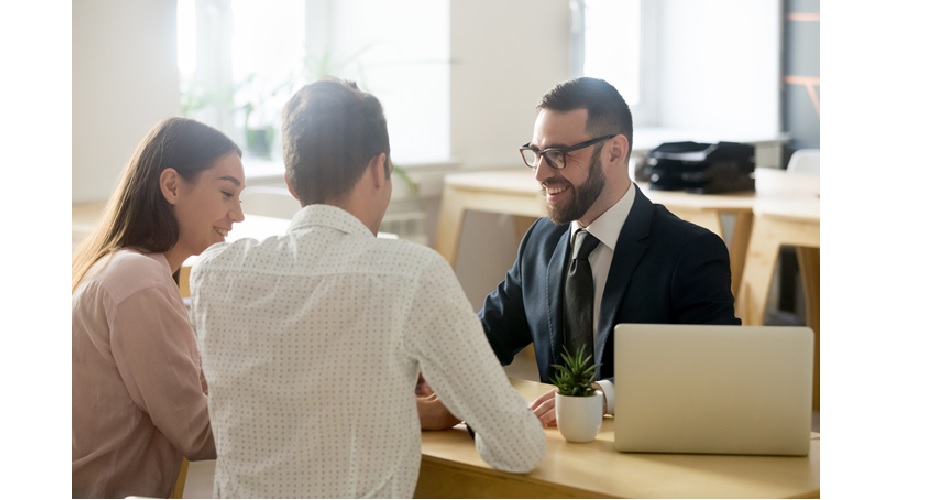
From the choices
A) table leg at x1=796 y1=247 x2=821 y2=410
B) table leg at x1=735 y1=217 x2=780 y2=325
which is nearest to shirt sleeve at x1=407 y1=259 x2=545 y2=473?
table leg at x1=735 y1=217 x2=780 y2=325

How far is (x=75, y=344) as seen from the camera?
1.85 m

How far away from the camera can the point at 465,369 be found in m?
1.49

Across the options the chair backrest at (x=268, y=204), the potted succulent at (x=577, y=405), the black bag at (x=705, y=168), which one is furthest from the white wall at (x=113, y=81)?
the potted succulent at (x=577, y=405)

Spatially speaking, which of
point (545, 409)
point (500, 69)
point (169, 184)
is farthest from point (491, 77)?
A: point (545, 409)

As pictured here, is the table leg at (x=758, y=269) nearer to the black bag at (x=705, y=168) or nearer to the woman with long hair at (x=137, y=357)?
the black bag at (x=705, y=168)

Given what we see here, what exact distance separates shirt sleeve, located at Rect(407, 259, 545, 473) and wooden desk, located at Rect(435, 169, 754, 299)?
7.86 ft

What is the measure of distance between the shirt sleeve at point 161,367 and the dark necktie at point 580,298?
0.77 metres

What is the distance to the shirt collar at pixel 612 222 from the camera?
2.27 metres

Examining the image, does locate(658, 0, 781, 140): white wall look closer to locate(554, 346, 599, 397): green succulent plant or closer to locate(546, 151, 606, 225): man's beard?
locate(546, 151, 606, 225): man's beard

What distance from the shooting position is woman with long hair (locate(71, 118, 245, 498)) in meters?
1.81
